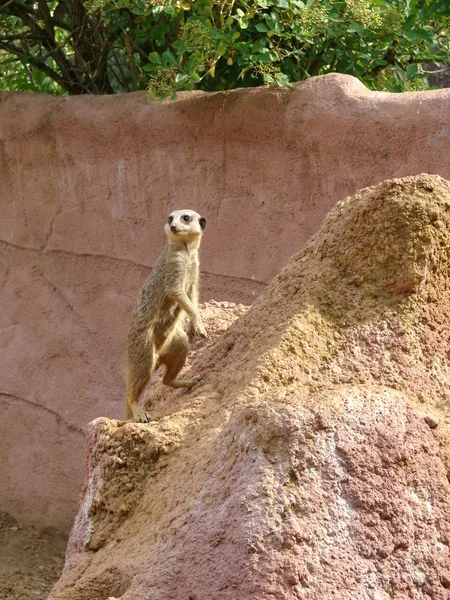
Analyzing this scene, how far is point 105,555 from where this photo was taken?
262cm

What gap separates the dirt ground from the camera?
18.9ft

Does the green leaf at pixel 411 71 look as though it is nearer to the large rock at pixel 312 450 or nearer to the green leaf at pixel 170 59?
the green leaf at pixel 170 59

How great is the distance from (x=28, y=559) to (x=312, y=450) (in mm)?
4414

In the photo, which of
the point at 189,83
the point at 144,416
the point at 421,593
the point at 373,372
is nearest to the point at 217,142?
the point at 189,83

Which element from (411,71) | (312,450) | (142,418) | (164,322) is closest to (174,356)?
(164,322)

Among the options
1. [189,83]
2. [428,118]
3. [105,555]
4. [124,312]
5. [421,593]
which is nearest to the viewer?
[421,593]

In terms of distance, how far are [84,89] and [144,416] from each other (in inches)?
164

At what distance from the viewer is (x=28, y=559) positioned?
6.22m

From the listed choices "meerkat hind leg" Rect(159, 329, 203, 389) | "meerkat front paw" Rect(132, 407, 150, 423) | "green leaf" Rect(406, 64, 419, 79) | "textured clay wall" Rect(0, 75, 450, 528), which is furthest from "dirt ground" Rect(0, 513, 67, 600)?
"green leaf" Rect(406, 64, 419, 79)

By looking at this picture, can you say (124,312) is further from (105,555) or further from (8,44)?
(105,555)

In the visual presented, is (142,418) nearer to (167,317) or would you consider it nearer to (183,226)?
(167,317)

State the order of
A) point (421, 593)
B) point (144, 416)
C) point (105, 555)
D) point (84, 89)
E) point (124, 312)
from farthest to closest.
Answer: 1. point (84, 89)
2. point (124, 312)
3. point (144, 416)
4. point (105, 555)
5. point (421, 593)

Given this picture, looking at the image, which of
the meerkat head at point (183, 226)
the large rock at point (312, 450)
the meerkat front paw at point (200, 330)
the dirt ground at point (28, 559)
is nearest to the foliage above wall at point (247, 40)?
the meerkat head at point (183, 226)

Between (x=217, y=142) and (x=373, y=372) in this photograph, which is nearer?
(x=373, y=372)
